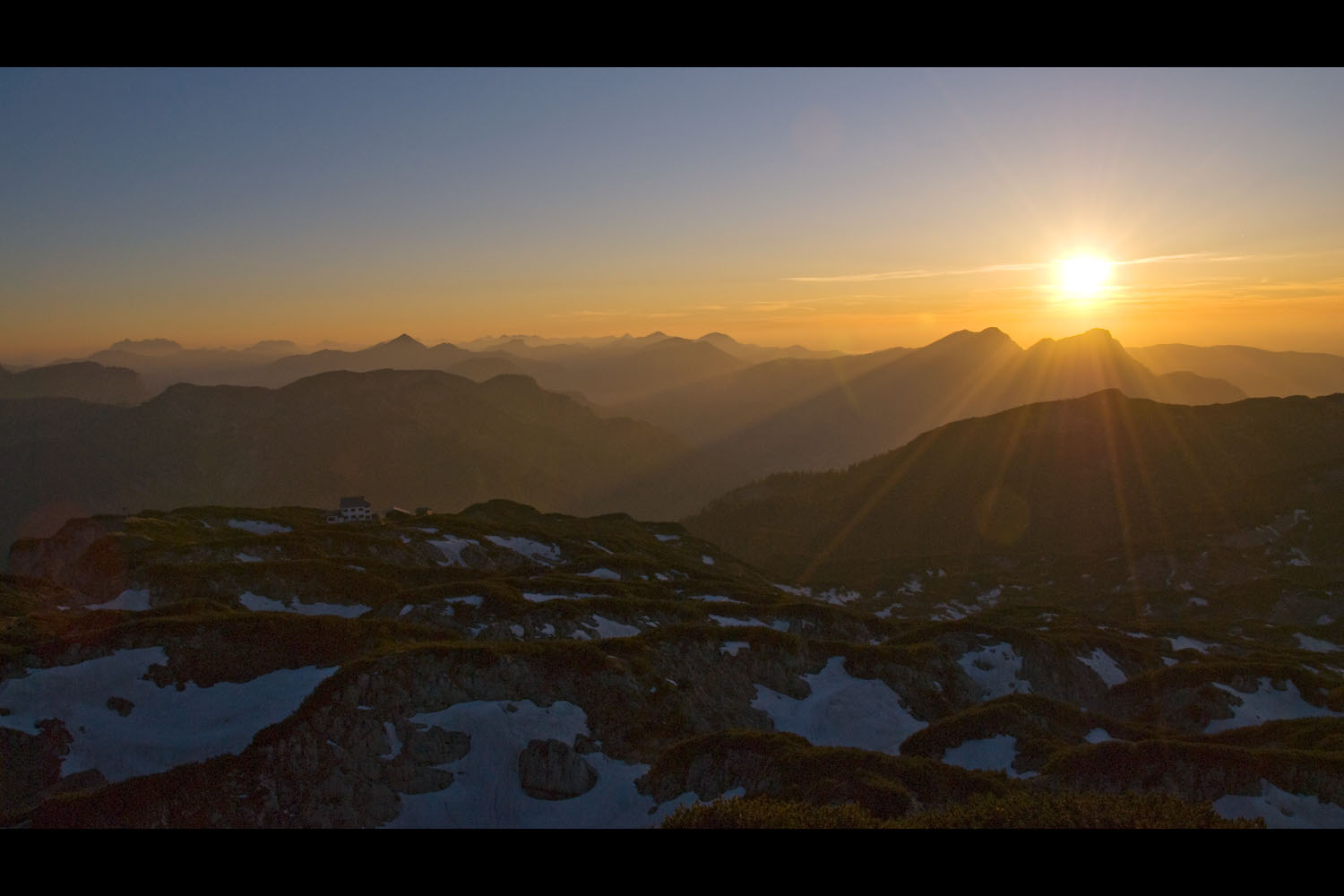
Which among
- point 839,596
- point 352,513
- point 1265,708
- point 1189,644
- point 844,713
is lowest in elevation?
point 839,596

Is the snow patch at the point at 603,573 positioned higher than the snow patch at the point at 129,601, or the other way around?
the snow patch at the point at 129,601

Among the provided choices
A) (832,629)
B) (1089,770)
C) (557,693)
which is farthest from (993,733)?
(557,693)

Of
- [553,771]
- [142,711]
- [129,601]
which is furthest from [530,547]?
[553,771]

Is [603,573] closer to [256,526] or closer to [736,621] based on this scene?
[736,621]

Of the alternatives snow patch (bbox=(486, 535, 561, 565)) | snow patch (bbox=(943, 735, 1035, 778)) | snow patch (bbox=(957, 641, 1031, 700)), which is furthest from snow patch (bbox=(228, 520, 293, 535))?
snow patch (bbox=(943, 735, 1035, 778))

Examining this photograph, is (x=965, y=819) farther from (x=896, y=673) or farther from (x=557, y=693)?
(x=896, y=673)

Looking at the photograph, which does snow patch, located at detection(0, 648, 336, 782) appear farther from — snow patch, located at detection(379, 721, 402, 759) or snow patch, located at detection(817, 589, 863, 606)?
snow patch, located at detection(817, 589, 863, 606)

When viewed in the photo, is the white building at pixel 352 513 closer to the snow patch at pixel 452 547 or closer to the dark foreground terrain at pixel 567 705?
the snow patch at pixel 452 547

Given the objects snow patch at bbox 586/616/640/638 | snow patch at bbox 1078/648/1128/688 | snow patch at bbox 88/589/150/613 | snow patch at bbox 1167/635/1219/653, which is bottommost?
snow patch at bbox 1167/635/1219/653

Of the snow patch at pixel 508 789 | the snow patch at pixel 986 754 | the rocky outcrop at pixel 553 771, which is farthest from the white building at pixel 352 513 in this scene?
the snow patch at pixel 986 754

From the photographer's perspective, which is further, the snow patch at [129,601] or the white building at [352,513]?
the white building at [352,513]
